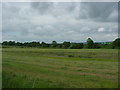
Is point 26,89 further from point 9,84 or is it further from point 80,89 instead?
point 80,89

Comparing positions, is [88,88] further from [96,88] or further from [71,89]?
[71,89]

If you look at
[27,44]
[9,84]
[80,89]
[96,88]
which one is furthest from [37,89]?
[27,44]

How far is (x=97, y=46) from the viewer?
64.6 metres

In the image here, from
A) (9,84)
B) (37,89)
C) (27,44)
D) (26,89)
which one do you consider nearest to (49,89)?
(37,89)

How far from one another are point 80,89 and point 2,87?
12.7ft

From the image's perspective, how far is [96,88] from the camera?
668 cm

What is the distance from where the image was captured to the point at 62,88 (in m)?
6.31

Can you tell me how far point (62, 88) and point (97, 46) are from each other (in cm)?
6117

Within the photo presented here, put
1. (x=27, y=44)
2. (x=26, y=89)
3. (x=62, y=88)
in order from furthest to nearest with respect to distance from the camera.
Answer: (x=27, y=44) < (x=62, y=88) < (x=26, y=89)

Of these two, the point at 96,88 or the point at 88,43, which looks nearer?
the point at 96,88

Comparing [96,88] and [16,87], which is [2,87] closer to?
[16,87]

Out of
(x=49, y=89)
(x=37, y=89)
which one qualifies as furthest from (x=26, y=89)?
(x=49, y=89)

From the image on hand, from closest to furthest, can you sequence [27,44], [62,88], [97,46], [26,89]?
[26,89] < [62,88] < [97,46] < [27,44]

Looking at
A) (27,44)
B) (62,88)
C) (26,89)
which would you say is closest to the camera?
(26,89)
